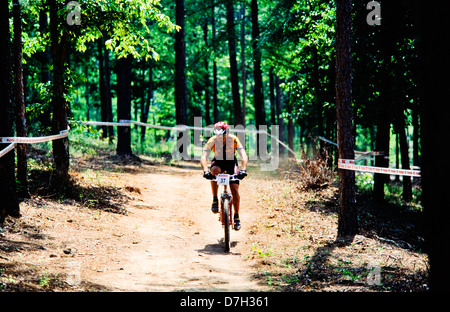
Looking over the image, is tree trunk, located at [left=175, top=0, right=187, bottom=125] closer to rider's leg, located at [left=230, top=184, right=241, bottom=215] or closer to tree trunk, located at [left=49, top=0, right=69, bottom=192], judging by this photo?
tree trunk, located at [left=49, top=0, right=69, bottom=192]

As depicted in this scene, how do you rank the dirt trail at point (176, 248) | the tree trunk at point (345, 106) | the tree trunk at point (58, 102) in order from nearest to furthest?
the dirt trail at point (176, 248) → the tree trunk at point (345, 106) → the tree trunk at point (58, 102)

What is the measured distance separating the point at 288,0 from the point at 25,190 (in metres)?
12.0

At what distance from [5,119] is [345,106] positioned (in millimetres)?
6097

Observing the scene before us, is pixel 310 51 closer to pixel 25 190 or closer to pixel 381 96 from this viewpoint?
pixel 381 96

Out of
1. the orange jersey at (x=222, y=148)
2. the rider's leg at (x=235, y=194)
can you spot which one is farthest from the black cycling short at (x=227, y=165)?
the rider's leg at (x=235, y=194)

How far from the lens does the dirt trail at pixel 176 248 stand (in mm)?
5793

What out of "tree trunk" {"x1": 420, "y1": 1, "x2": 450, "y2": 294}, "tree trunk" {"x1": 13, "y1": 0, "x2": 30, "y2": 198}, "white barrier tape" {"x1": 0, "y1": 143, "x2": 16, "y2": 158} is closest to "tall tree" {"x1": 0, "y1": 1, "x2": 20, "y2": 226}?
"white barrier tape" {"x1": 0, "y1": 143, "x2": 16, "y2": 158}

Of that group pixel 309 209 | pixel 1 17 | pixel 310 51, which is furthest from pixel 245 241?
pixel 310 51

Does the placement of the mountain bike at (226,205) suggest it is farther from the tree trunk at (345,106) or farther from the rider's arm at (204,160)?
the tree trunk at (345,106)

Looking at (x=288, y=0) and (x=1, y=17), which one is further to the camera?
(x=288, y=0)

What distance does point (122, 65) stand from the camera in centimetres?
1653

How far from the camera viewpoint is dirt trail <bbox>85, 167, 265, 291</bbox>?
579 cm

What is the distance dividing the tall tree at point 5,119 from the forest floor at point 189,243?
36cm

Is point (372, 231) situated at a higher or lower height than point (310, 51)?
lower
